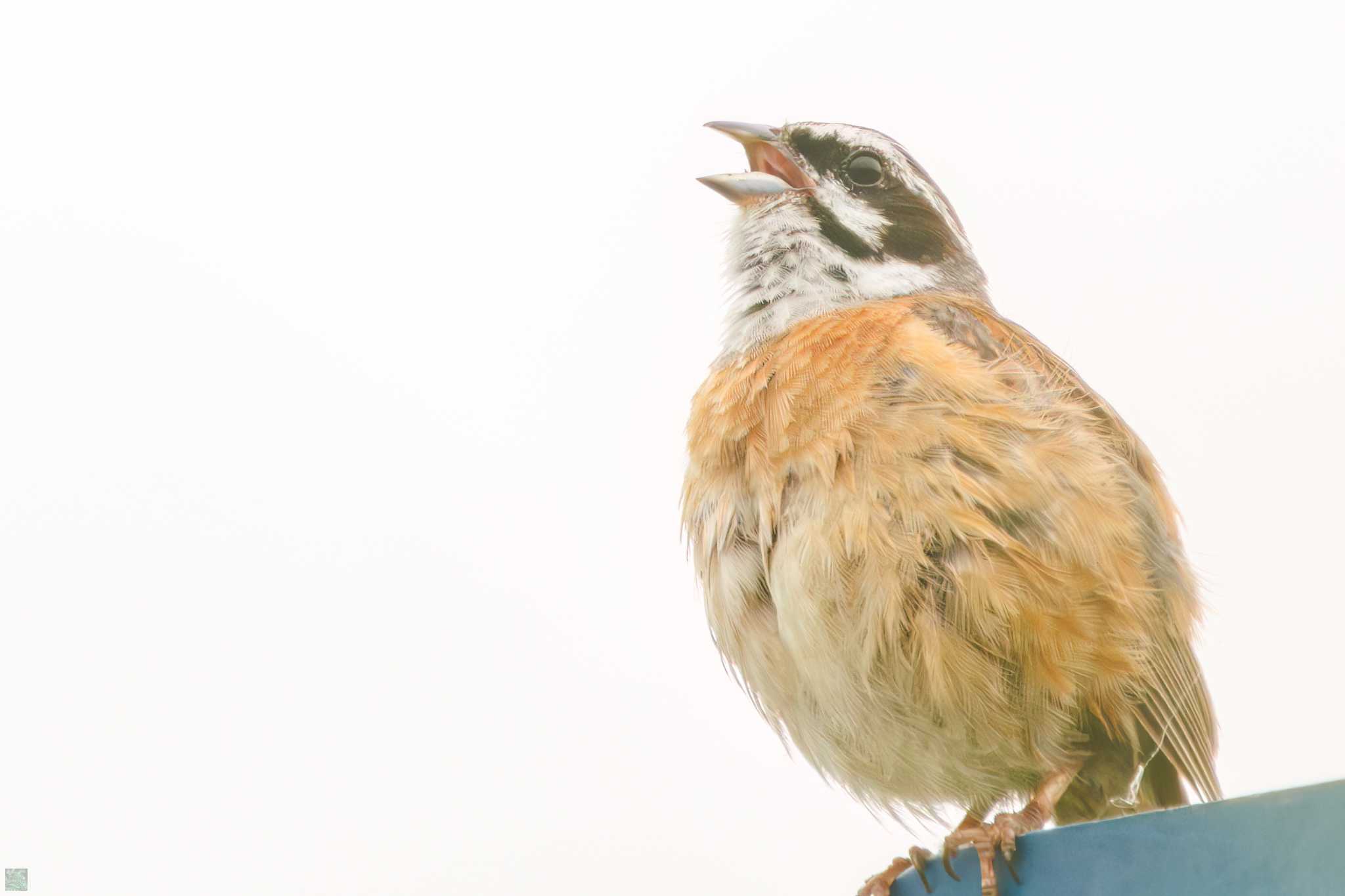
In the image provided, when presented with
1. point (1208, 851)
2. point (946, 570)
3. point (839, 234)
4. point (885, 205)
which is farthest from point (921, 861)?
point (885, 205)

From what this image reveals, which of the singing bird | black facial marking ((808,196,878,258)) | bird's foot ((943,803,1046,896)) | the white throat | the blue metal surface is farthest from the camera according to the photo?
black facial marking ((808,196,878,258))

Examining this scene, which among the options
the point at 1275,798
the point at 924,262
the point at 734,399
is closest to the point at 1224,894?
the point at 1275,798

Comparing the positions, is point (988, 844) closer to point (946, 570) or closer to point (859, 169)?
point (946, 570)

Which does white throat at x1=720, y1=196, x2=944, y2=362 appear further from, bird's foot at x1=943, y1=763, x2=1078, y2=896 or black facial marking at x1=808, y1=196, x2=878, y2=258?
bird's foot at x1=943, y1=763, x2=1078, y2=896

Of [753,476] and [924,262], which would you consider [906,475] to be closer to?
[753,476]

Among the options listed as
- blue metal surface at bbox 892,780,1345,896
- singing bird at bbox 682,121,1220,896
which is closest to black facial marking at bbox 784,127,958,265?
singing bird at bbox 682,121,1220,896

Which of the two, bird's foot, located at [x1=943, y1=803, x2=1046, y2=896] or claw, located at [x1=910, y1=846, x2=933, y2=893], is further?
claw, located at [x1=910, y1=846, x2=933, y2=893]

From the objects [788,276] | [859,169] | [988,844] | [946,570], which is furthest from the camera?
[859,169]
